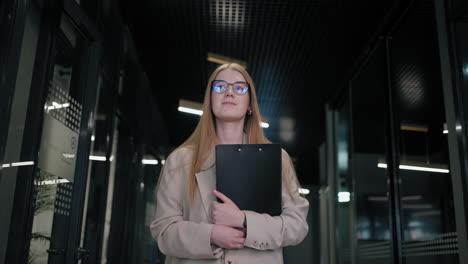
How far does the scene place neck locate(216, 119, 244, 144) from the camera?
5.00ft

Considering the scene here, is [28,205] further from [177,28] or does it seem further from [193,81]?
[193,81]

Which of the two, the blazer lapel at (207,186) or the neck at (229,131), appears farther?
the neck at (229,131)

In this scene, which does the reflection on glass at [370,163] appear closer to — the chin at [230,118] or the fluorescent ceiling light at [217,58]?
the fluorescent ceiling light at [217,58]

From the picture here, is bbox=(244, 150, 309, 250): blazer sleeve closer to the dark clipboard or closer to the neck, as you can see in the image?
the dark clipboard

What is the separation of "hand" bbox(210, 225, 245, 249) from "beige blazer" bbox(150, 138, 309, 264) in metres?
0.02

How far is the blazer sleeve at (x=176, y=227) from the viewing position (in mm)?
1264

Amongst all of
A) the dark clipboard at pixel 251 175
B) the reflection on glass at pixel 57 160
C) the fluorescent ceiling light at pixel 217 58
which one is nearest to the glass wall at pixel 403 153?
the fluorescent ceiling light at pixel 217 58

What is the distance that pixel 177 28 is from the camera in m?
5.36

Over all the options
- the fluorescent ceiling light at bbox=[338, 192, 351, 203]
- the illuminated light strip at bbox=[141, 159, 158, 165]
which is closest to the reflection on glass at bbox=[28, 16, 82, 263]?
the illuminated light strip at bbox=[141, 159, 158, 165]

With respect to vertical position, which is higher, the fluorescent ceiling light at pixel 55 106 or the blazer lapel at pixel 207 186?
the fluorescent ceiling light at pixel 55 106

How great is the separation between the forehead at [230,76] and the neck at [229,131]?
0.13 metres

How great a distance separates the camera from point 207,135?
4.92 feet

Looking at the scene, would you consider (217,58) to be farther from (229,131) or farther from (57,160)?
(229,131)

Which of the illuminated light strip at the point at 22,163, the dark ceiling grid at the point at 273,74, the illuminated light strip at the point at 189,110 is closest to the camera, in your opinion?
the illuminated light strip at the point at 22,163
